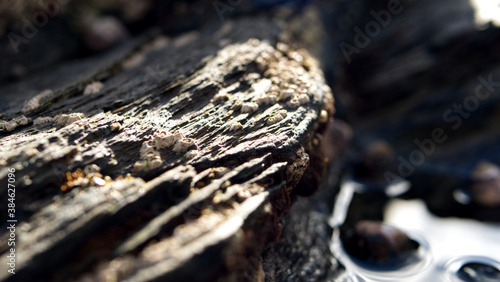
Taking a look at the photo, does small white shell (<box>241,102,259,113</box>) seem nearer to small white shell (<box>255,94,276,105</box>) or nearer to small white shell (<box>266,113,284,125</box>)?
small white shell (<box>255,94,276,105</box>)

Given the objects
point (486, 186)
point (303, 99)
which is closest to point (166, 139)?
point (303, 99)

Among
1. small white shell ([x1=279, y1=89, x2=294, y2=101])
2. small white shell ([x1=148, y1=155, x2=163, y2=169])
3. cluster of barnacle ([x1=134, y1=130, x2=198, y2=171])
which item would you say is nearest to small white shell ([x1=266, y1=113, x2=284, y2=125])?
small white shell ([x1=279, y1=89, x2=294, y2=101])

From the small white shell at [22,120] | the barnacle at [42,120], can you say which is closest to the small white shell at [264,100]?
the barnacle at [42,120]

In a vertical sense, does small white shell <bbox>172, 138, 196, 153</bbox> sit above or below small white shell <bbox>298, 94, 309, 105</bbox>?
above

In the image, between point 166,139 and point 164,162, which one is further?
point 166,139

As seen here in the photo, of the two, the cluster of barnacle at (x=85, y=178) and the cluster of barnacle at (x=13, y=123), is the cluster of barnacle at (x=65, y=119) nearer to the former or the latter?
the cluster of barnacle at (x=13, y=123)

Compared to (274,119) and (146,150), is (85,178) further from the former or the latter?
(274,119)
